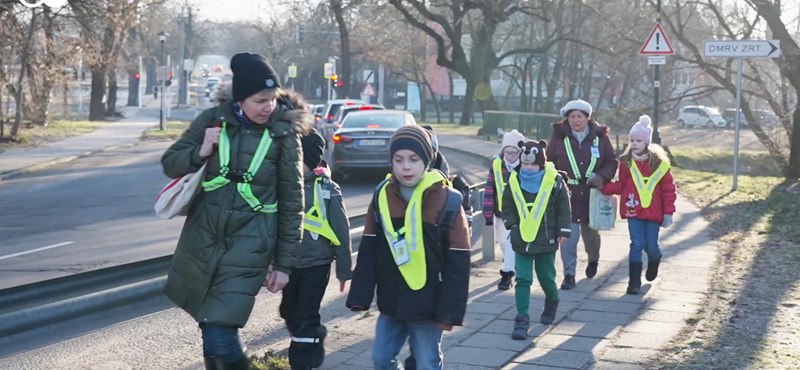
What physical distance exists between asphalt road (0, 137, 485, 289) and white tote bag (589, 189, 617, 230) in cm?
475

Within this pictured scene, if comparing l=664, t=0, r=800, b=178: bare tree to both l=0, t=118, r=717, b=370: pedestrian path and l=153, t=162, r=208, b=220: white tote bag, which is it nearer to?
l=0, t=118, r=717, b=370: pedestrian path

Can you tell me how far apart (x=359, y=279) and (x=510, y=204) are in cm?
283

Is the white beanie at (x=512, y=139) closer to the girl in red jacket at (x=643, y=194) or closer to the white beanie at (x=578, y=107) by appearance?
the white beanie at (x=578, y=107)

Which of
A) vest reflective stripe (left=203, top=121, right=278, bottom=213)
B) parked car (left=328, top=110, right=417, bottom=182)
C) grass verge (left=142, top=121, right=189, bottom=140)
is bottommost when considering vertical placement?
grass verge (left=142, top=121, right=189, bottom=140)

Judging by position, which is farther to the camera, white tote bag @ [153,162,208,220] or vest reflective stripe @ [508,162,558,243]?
vest reflective stripe @ [508,162,558,243]

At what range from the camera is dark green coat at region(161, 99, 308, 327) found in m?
4.78

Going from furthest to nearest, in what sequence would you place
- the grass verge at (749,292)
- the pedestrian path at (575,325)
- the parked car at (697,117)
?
the parked car at (697,117), the grass verge at (749,292), the pedestrian path at (575,325)

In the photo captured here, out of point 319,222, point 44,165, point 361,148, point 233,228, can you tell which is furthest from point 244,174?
point 44,165

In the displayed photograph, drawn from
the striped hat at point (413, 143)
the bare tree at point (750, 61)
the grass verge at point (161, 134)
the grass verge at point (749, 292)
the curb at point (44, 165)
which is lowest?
the curb at point (44, 165)

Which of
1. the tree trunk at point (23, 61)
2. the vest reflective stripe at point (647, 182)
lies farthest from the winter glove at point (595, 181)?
the tree trunk at point (23, 61)

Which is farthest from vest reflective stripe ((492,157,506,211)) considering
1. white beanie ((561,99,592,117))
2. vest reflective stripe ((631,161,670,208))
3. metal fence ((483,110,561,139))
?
metal fence ((483,110,561,139))

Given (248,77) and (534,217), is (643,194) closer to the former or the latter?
(534,217)

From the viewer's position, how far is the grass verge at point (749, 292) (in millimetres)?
7039

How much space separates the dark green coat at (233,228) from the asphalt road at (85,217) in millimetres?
5375
